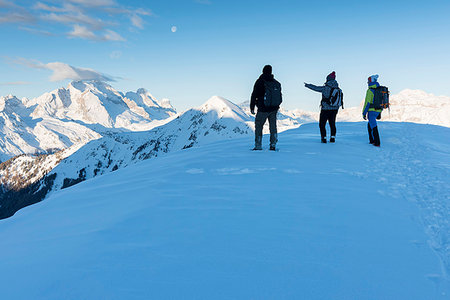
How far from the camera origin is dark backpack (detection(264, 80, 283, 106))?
8.92 m

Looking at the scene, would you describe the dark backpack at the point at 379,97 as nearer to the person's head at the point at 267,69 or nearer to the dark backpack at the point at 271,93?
the dark backpack at the point at 271,93

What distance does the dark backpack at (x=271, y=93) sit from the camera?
8922mm

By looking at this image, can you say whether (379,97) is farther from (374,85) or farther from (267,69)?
(267,69)

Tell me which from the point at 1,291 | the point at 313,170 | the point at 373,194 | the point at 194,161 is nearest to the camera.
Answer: the point at 1,291

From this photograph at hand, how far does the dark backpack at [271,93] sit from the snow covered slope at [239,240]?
3.26 metres

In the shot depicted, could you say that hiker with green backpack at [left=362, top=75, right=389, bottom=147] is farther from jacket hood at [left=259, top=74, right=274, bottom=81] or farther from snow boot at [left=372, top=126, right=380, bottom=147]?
jacket hood at [left=259, top=74, right=274, bottom=81]

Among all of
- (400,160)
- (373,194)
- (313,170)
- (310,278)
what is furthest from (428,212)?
(400,160)

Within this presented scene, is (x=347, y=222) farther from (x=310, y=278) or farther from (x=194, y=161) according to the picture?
(x=194, y=161)

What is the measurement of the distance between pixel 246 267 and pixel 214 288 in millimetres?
446

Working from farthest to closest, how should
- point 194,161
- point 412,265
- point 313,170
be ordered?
point 194,161, point 313,170, point 412,265

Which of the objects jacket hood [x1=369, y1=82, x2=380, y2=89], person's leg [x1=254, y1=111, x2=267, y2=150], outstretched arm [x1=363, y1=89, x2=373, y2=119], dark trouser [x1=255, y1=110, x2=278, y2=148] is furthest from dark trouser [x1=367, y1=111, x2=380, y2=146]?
person's leg [x1=254, y1=111, x2=267, y2=150]

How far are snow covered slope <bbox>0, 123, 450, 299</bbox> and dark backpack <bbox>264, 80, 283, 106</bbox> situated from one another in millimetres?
3257

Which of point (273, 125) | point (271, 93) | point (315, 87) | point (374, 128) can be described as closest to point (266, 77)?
point (271, 93)

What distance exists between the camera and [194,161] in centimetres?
834
